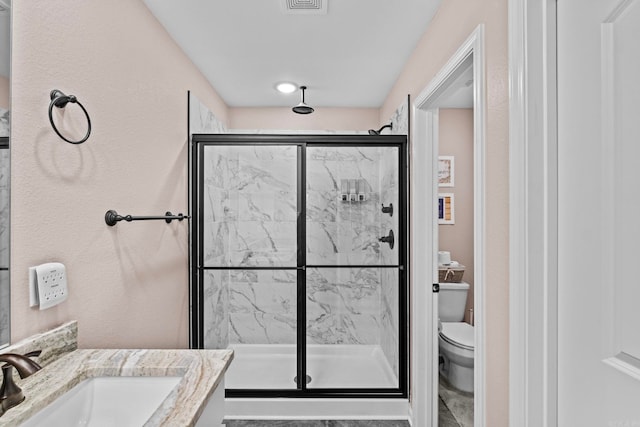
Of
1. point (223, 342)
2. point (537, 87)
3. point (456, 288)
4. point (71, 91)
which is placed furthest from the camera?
point (456, 288)

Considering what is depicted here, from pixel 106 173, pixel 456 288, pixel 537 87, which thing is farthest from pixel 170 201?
pixel 456 288

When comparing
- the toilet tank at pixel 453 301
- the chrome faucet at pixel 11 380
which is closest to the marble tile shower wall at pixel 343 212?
the toilet tank at pixel 453 301

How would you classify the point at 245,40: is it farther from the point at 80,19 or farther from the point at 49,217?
the point at 49,217

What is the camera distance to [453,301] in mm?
3357

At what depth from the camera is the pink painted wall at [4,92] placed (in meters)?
1.02

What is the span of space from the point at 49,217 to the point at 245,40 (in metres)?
1.56

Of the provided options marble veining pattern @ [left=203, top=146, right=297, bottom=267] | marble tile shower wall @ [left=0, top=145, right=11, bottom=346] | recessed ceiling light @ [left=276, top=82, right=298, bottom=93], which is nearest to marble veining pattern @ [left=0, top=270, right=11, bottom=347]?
marble tile shower wall @ [left=0, top=145, right=11, bottom=346]

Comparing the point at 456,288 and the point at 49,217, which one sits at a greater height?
the point at 49,217

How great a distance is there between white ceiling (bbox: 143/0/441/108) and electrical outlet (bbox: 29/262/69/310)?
1415 millimetres

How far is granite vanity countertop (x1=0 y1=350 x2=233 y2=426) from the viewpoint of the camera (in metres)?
0.87

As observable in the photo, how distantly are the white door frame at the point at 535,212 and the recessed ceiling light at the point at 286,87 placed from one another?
213 cm

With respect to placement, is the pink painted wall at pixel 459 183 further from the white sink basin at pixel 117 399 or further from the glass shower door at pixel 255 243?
the white sink basin at pixel 117 399

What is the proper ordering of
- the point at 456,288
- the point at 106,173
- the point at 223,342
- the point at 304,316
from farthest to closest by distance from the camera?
the point at 456,288, the point at 223,342, the point at 304,316, the point at 106,173

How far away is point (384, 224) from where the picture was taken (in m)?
2.68
